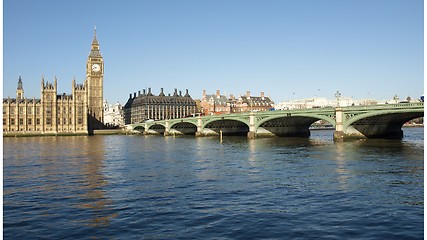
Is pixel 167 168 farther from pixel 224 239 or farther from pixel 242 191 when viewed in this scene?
pixel 224 239

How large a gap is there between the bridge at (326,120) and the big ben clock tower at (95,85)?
201 feet

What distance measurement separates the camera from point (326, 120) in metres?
72.3

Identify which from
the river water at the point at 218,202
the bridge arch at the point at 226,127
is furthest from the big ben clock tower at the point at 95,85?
the river water at the point at 218,202

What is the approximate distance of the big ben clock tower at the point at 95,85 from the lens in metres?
181

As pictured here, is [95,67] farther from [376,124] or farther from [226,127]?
[376,124]

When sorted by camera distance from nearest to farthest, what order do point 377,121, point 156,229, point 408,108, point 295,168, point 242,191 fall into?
point 156,229 → point 242,191 → point 295,168 → point 408,108 → point 377,121

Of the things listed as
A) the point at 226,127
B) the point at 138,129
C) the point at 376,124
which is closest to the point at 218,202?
the point at 376,124

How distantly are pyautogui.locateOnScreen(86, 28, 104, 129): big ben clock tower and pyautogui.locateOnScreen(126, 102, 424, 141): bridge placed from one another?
6117 centimetres

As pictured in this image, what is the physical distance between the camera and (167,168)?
39656 millimetres

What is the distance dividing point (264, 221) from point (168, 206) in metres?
5.40

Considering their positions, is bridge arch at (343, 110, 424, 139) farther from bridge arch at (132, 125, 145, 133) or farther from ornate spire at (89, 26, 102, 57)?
ornate spire at (89, 26, 102, 57)

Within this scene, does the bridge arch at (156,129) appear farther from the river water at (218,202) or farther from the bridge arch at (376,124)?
the river water at (218,202)

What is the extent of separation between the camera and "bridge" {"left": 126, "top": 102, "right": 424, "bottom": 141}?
213ft

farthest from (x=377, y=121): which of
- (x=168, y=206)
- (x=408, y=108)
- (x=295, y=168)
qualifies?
(x=168, y=206)
